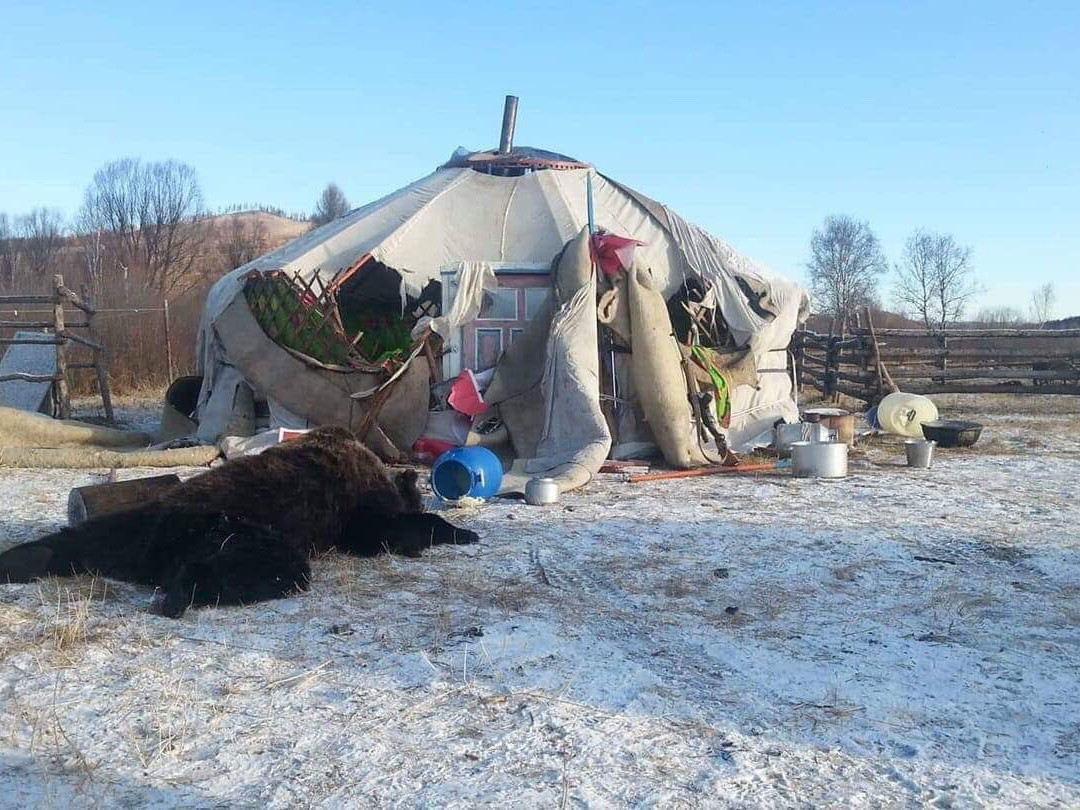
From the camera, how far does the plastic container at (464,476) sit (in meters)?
5.63

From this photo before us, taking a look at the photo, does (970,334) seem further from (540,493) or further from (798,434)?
(540,493)

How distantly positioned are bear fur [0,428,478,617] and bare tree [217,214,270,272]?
1328 cm

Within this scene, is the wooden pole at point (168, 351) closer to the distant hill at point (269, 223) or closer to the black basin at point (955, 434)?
the black basin at point (955, 434)

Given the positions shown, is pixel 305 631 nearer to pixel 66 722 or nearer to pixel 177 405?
pixel 66 722

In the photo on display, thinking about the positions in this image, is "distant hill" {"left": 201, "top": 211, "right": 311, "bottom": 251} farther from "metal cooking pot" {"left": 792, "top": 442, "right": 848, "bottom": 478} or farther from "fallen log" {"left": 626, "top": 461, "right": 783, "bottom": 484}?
"metal cooking pot" {"left": 792, "top": 442, "right": 848, "bottom": 478}

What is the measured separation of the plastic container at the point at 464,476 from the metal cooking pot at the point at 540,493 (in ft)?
0.77

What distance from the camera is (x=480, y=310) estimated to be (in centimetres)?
782

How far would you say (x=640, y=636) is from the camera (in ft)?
10.6

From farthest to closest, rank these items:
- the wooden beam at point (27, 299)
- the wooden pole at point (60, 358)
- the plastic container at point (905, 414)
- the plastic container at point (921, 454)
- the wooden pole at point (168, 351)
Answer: the wooden pole at point (168, 351), the wooden beam at point (27, 299), the wooden pole at point (60, 358), the plastic container at point (905, 414), the plastic container at point (921, 454)

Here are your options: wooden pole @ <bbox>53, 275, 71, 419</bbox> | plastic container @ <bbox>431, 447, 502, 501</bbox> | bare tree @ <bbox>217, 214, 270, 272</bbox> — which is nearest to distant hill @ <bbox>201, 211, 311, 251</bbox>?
bare tree @ <bbox>217, 214, 270, 272</bbox>

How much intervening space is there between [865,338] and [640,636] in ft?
33.7

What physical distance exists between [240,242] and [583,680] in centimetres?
2676

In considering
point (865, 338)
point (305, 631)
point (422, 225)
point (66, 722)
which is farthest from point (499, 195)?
point (66, 722)

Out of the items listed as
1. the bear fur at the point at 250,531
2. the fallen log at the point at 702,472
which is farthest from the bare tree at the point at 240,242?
the bear fur at the point at 250,531
